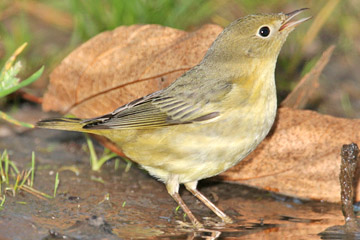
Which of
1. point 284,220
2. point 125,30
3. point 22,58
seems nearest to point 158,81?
point 125,30

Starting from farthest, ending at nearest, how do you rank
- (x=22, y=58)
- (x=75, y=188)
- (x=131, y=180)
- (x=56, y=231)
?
(x=22, y=58) < (x=131, y=180) < (x=75, y=188) < (x=56, y=231)

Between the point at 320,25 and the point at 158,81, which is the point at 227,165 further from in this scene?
the point at 320,25

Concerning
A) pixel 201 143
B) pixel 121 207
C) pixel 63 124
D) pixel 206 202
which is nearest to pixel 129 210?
pixel 121 207

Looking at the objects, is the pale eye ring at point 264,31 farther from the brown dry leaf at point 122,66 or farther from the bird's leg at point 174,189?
the bird's leg at point 174,189

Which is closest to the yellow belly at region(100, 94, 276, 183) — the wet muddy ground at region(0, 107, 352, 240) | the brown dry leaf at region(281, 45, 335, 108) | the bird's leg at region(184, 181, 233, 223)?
the bird's leg at region(184, 181, 233, 223)

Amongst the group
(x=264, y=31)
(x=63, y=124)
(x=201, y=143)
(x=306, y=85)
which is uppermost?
(x=264, y=31)

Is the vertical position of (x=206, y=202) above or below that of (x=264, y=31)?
below

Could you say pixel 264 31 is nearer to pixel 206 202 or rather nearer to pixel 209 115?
pixel 209 115
